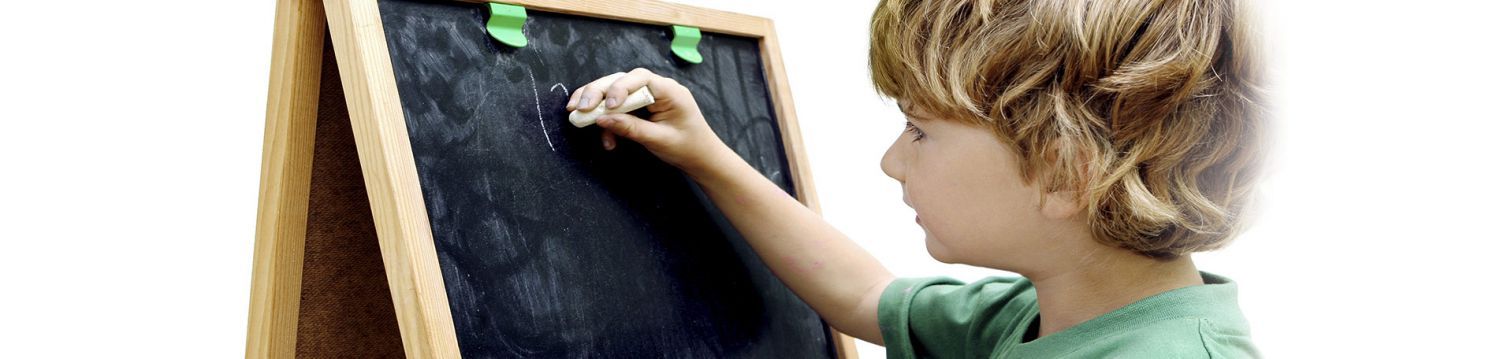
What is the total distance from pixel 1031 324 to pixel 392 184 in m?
0.69

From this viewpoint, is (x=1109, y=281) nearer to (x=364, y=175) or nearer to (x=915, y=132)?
(x=915, y=132)

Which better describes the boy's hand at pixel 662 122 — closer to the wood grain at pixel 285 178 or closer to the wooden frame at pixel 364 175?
the wooden frame at pixel 364 175

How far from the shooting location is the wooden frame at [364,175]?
99 cm

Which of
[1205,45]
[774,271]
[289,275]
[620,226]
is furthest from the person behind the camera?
[774,271]

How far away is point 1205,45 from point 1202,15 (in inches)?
1.1

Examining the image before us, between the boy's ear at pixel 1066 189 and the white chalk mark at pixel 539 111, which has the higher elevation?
the white chalk mark at pixel 539 111

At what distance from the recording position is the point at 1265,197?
3.68 ft

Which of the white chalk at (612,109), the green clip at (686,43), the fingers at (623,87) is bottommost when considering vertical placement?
the white chalk at (612,109)

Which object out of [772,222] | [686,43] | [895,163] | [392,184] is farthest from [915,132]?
[392,184]

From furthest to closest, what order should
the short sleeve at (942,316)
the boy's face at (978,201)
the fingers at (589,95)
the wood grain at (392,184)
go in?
the short sleeve at (942,316) < the fingers at (589,95) < the boy's face at (978,201) < the wood grain at (392,184)

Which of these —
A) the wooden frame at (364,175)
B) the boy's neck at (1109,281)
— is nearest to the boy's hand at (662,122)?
the wooden frame at (364,175)

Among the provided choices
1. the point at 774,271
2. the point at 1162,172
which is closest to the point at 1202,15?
the point at 1162,172

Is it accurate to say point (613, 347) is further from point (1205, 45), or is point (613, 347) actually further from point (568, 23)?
point (1205, 45)

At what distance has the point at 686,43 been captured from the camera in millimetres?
1432
